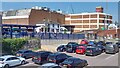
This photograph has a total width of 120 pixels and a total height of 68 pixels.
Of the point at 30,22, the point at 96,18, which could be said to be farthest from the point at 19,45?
the point at 96,18

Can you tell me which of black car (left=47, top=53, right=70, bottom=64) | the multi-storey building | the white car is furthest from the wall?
black car (left=47, top=53, right=70, bottom=64)

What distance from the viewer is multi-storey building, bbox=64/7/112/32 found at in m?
114

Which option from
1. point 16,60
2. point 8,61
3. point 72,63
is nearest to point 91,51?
point 72,63

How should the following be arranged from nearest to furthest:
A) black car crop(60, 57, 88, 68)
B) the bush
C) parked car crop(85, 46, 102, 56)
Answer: black car crop(60, 57, 88, 68), the bush, parked car crop(85, 46, 102, 56)

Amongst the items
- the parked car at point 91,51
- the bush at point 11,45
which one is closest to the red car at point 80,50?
the parked car at point 91,51

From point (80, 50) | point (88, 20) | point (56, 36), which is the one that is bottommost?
point (80, 50)

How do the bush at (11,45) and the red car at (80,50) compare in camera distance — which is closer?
the bush at (11,45)

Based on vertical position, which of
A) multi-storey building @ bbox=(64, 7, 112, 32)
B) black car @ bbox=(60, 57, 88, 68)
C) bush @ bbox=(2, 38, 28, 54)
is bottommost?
black car @ bbox=(60, 57, 88, 68)

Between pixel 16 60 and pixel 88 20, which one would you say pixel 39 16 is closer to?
pixel 88 20

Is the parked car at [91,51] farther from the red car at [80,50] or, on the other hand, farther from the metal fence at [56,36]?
the metal fence at [56,36]

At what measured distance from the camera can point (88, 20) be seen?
116 metres

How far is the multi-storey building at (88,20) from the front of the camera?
114125 millimetres

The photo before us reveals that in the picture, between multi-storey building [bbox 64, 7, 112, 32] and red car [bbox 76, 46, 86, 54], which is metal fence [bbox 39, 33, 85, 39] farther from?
multi-storey building [bbox 64, 7, 112, 32]

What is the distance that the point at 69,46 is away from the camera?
39656 mm
